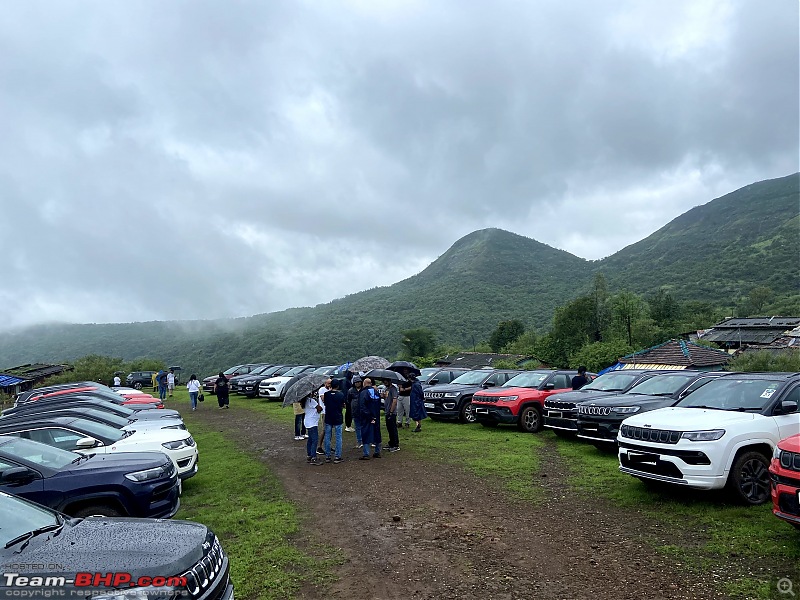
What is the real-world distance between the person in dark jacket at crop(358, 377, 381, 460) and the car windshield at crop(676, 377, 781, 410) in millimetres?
5382

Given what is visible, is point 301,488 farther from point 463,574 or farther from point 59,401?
point 59,401

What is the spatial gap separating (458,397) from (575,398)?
15.4 ft

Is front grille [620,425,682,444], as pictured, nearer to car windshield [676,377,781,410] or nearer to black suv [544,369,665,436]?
car windshield [676,377,781,410]

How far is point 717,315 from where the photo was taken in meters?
61.0

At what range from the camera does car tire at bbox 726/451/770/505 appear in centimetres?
691

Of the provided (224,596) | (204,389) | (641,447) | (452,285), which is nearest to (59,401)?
(224,596)

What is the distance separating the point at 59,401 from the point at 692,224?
4658 inches

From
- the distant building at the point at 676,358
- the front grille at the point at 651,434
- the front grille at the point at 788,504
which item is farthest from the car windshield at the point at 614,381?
the distant building at the point at 676,358

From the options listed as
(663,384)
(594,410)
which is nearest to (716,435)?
(594,410)

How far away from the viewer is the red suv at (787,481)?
5098 millimetres

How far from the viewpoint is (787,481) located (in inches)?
205

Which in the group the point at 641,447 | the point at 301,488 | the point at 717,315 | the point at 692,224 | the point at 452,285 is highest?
the point at 692,224

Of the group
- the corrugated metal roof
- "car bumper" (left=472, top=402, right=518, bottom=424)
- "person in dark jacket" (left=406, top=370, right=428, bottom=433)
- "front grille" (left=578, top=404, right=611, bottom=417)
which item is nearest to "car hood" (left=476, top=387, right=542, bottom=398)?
"car bumper" (left=472, top=402, right=518, bottom=424)

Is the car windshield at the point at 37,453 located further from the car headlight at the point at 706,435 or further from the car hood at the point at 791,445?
the car hood at the point at 791,445
